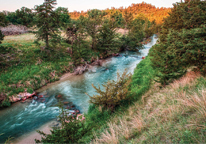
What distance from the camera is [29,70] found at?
1428 cm

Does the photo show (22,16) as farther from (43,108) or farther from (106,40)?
(43,108)

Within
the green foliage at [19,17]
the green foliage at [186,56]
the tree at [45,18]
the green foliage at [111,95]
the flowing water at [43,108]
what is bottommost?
the flowing water at [43,108]

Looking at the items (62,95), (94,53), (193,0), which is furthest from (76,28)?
(193,0)

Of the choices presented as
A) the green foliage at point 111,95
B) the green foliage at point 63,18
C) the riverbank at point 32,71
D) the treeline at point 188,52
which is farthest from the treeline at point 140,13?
the green foliage at point 111,95

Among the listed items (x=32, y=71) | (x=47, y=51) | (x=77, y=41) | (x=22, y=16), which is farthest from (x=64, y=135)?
(x=22, y=16)

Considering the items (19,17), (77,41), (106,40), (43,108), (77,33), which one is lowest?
(43,108)

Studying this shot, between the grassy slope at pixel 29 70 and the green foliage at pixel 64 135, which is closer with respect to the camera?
the green foliage at pixel 64 135

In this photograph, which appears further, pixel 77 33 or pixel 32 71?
pixel 77 33

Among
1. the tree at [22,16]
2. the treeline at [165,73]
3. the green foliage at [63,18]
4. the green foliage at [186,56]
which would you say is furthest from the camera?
the tree at [22,16]

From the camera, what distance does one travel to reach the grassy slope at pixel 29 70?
12039 mm

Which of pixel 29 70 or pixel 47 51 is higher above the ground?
pixel 47 51

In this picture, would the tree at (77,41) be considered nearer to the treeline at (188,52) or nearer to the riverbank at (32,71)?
the riverbank at (32,71)

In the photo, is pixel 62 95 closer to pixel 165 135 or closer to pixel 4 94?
pixel 4 94

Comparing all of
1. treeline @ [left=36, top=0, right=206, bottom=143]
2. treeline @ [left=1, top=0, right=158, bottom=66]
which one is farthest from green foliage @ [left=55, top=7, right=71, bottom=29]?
treeline @ [left=36, top=0, right=206, bottom=143]
